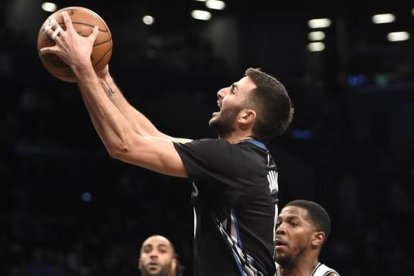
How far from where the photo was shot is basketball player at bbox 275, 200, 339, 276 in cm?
477

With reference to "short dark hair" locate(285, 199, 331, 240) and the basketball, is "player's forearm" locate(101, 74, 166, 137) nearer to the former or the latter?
the basketball

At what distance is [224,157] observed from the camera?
11.8 feet

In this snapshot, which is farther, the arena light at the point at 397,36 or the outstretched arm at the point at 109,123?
the arena light at the point at 397,36

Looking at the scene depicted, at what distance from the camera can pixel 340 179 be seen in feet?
56.0

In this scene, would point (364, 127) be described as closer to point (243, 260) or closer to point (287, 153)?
point (287, 153)

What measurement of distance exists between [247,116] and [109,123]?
25.8 inches

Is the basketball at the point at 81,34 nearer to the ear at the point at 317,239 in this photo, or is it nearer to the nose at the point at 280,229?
the nose at the point at 280,229

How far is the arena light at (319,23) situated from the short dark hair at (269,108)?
56.3 ft

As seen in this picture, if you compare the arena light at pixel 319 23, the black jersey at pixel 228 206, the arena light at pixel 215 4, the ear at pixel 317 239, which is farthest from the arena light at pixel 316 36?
the black jersey at pixel 228 206

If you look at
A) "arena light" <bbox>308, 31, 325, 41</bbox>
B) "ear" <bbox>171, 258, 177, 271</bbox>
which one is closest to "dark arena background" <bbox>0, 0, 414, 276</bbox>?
"arena light" <bbox>308, 31, 325, 41</bbox>

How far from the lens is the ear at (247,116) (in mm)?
3775

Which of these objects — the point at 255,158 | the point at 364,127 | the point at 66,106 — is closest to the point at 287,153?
the point at 364,127

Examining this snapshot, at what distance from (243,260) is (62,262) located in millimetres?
8925

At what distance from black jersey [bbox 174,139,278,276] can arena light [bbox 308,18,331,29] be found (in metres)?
17.4
